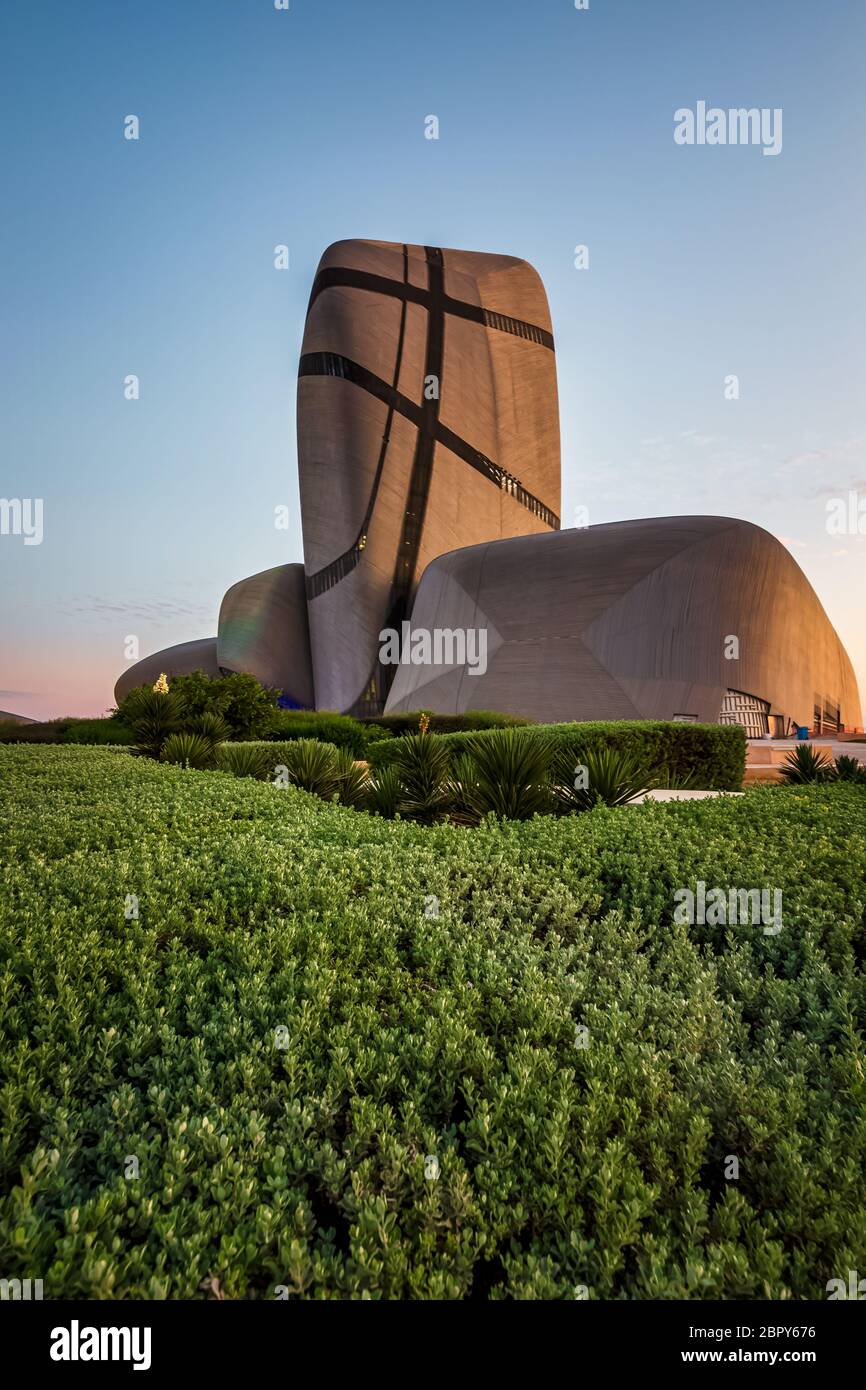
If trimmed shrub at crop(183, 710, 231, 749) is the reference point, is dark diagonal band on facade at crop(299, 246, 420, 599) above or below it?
above

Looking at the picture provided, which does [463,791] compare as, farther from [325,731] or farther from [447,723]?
[447,723]

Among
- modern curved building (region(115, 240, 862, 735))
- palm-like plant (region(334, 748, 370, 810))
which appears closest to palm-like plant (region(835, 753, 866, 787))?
palm-like plant (region(334, 748, 370, 810))

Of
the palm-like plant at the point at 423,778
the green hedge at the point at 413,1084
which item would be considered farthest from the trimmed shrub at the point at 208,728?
the green hedge at the point at 413,1084

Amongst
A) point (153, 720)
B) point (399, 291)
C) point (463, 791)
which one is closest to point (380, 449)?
point (399, 291)

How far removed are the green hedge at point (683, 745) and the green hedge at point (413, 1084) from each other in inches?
322

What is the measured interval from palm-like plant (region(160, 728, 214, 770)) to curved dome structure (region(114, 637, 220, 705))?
4899 cm

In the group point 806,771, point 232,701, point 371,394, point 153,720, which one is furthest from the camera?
point 371,394

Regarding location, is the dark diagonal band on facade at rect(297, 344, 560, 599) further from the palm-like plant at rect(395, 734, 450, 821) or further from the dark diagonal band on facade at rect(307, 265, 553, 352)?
the palm-like plant at rect(395, 734, 450, 821)

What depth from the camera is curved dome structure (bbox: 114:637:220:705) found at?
61.2 metres

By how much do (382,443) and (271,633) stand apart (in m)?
16.9

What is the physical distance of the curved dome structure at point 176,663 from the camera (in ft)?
201

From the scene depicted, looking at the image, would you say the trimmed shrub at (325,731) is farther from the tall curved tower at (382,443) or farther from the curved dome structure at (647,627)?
the tall curved tower at (382,443)

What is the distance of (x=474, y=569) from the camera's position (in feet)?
120
